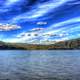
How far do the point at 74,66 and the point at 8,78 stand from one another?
271 centimetres

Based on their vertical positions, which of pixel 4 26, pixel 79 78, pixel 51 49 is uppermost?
pixel 4 26

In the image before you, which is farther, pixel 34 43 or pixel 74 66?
pixel 74 66

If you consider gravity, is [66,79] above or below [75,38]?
below

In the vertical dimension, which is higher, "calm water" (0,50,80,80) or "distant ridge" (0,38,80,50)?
"distant ridge" (0,38,80,50)

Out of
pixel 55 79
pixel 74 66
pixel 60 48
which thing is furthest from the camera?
pixel 74 66

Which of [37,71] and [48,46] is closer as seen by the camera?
[48,46]

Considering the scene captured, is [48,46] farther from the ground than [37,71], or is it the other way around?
[48,46]

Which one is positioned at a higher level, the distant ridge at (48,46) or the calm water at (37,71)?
the distant ridge at (48,46)

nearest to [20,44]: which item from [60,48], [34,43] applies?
[34,43]

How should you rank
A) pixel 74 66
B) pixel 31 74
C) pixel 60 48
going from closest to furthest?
pixel 31 74
pixel 60 48
pixel 74 66

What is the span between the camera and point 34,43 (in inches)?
328

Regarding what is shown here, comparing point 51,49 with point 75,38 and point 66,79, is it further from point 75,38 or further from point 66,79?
point 66,79

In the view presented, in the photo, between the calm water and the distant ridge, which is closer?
the calm water

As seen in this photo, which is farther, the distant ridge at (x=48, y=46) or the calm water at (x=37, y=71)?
the distant ridge at (x=48, y=46)
